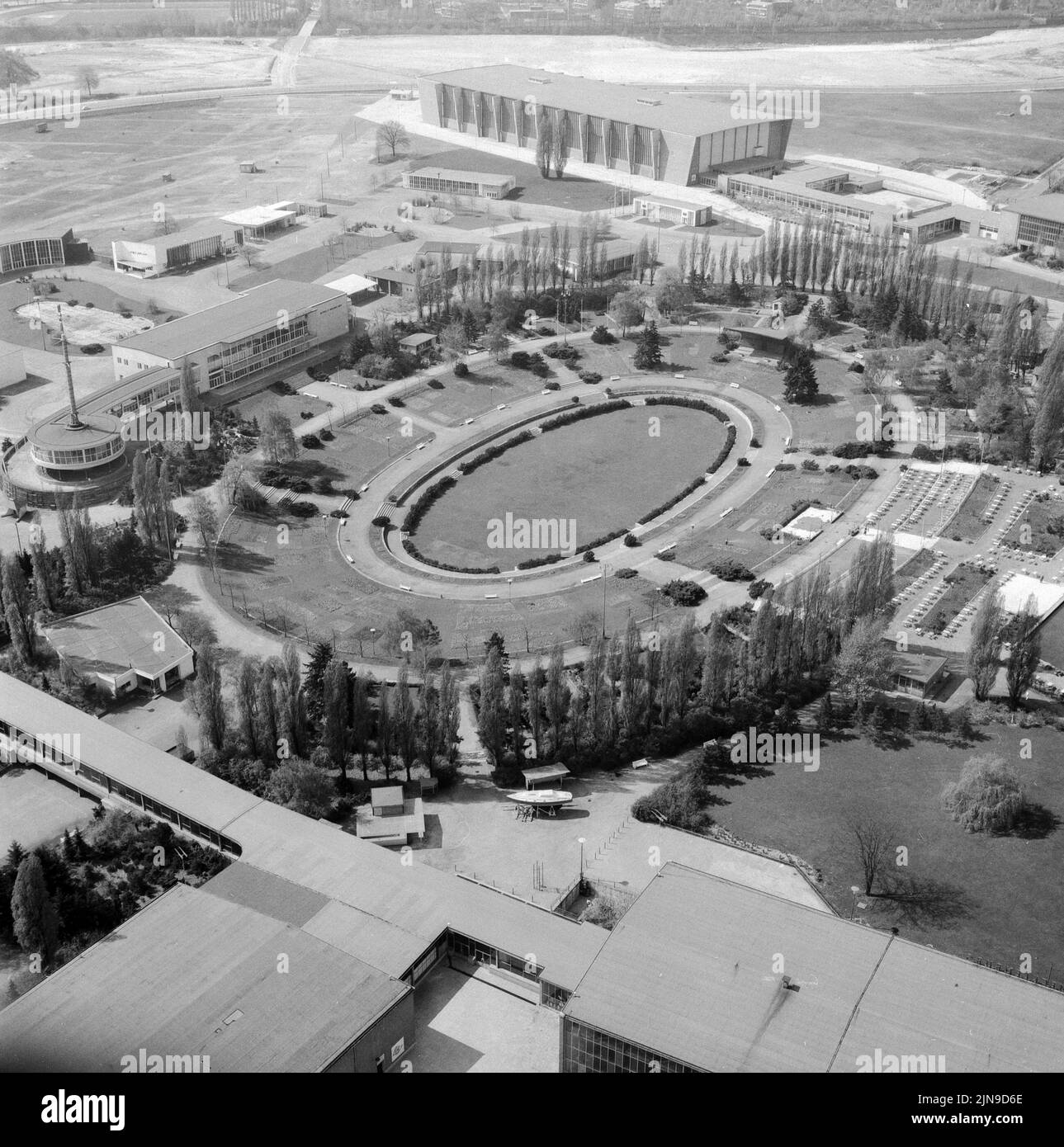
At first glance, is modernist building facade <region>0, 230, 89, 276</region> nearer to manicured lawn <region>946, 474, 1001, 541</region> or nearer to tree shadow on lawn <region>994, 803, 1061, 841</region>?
manicured lawn <region>946, 474, 1001, 541</region>

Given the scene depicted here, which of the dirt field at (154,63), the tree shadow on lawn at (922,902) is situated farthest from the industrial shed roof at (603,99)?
the tree shadow on lawn at (922,902)

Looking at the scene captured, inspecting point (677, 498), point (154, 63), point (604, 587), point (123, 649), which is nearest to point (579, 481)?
point (677, 498)

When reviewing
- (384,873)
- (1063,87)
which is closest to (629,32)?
(1063,87)

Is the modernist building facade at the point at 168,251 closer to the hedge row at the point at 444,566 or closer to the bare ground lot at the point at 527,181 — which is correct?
the bare ground lot at the point at 527,181

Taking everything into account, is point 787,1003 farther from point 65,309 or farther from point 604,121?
point 604,121

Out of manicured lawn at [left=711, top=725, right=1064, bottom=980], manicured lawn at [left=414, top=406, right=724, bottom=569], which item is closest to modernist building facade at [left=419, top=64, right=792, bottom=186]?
manicured lawn at [left=414, top=406, right=724, bottom=569]

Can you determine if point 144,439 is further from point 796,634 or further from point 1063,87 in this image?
point 1063,87
